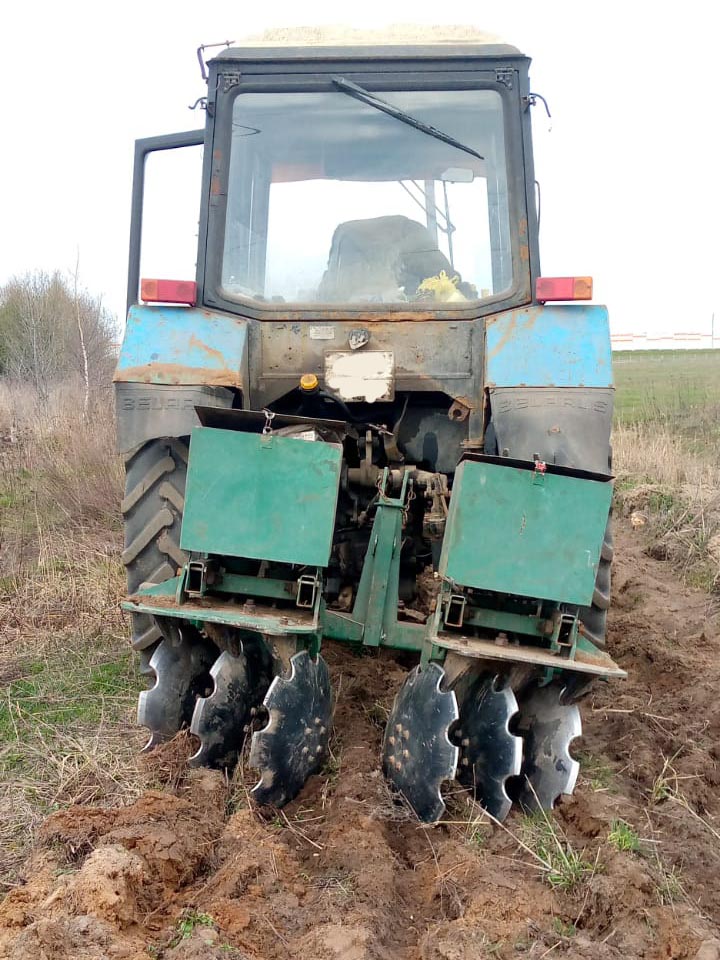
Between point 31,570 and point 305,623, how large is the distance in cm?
339

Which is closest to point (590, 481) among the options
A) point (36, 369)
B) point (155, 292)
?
point (155, 292)

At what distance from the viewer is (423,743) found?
258cm

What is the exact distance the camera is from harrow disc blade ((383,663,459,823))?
8.32 ft

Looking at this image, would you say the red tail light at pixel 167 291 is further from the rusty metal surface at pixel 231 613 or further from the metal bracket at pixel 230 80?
the rusty metal surface at pixel 231 613

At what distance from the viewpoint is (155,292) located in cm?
326

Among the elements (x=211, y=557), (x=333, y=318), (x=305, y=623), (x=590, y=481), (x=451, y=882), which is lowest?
(x=451, y=882)

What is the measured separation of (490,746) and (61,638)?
2.59 meters

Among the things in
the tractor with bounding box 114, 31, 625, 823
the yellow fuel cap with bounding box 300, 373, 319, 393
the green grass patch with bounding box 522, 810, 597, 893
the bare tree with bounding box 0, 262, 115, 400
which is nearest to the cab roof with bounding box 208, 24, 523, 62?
the tractor with bounding box 114, 31, 625, 823

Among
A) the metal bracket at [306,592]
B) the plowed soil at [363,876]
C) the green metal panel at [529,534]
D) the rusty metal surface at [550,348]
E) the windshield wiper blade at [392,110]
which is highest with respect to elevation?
the windshield wiper blade at [392,110]

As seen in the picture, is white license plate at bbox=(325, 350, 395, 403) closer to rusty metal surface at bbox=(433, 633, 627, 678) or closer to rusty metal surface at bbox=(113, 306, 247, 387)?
rusty metal surface at bbox=(113, 306, 247, 387)

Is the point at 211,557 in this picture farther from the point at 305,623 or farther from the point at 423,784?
the point at 423,784

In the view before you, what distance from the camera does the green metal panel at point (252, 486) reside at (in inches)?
107

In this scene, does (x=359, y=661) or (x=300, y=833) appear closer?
(x=300, y=833)

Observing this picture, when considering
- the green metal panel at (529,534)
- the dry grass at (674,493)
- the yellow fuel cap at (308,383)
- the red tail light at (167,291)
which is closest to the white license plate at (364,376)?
the yellow fuel cap at (308,383)
